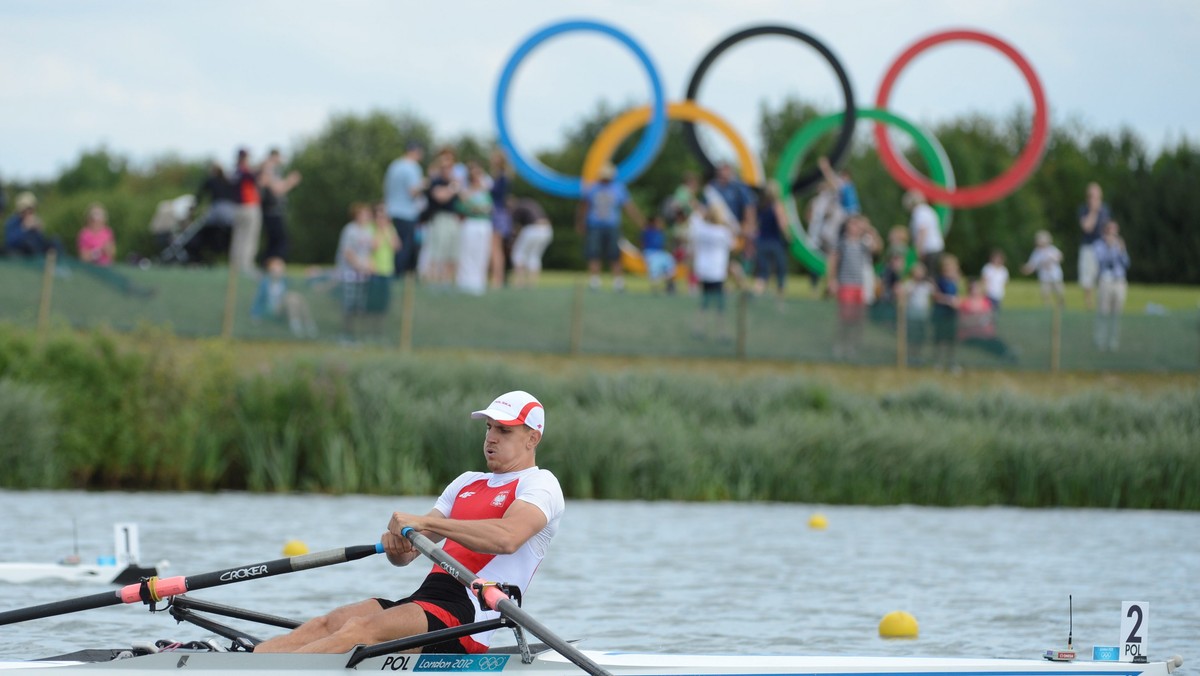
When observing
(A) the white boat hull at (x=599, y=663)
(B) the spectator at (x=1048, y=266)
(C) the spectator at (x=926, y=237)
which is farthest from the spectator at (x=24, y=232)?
(A) the white boat hull at (x=599, y=663)

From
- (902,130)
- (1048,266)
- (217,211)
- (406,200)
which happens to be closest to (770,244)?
(406,200)

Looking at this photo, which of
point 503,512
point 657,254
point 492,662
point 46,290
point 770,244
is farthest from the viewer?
point 657,254

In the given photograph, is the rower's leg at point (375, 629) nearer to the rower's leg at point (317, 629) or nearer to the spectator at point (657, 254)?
the rower's leg at point (317, 629)

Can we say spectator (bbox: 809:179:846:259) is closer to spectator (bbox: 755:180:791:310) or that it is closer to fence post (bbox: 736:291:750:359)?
spectator (bbox: 755:180:791:310)

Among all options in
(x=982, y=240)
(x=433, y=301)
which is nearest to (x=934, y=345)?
(x=433, y=301)

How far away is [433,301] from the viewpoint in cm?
2078

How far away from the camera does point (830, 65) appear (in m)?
29.0

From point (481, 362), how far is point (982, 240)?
157ft

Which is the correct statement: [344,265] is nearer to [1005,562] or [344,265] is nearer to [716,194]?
[716,194]

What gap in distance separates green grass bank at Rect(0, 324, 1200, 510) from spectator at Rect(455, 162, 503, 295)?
2474 mm

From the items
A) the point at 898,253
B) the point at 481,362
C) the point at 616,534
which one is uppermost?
the point at 898,253

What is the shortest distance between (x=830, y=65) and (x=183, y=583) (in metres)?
22.9

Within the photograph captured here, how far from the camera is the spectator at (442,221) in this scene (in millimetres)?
21219

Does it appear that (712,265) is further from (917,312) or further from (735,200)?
(917,312)
